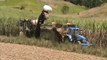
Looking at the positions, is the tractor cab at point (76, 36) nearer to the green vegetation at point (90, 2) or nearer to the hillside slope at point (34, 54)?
the hillside slope at point (34, 54)

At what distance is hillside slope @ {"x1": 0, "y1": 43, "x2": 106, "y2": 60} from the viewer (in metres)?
13.5

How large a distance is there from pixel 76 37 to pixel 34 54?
135 inches

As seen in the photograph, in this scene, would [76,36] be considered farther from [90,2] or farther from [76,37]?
[90,2]

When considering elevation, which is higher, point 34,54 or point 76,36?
point 76,36

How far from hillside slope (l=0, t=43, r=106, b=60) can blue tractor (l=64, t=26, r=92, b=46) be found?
5.79 feet

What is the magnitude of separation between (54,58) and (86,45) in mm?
3255

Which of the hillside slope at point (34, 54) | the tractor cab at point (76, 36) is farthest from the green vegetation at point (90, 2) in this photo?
the hillside slope at point (34, 54)

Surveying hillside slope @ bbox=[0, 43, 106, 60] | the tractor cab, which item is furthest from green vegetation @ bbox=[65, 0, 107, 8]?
hillside slope @ bbox=[0, 43, 106, 60]

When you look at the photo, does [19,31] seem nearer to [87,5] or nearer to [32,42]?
[32,42]

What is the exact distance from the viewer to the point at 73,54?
1448 cm

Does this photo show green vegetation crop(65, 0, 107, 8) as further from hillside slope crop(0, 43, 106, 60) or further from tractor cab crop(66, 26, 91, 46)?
hillside slope crop(0, 43, 106, 60)

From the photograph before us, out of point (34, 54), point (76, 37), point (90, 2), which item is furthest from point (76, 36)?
point (90, 2)

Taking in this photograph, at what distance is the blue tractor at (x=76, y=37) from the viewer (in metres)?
16.8

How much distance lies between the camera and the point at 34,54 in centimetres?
1411
